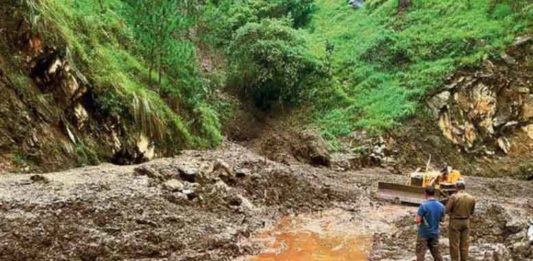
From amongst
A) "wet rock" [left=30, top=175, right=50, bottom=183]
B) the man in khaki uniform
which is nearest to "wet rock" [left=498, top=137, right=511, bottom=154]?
the man in khaki uniform

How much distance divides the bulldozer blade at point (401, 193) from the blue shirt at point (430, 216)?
28.0 ft

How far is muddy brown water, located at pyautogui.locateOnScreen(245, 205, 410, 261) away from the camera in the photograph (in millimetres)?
11836

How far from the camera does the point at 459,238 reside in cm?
980

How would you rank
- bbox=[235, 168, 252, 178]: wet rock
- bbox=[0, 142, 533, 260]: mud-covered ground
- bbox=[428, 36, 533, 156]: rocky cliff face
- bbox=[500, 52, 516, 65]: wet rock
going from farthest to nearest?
1. bbox=[500, 52, 516, 65]: wet rock
2. bbox=[428, 36, 533, 156]: rocky cliff face
3. bbox=[235, 168, 252, 178]: wet rock
4. bbox=[0, 142, 533, 260]: mud-covered ground

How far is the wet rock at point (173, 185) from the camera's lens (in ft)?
44.2

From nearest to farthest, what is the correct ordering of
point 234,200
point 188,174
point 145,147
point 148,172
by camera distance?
point 148,172 → point 234,200 → point 188,174 → point 145,147

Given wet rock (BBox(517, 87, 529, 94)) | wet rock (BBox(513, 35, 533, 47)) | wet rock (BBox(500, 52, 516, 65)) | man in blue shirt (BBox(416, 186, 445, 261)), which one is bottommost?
man in blue shirt (BBox(416, 186, 445, 261))

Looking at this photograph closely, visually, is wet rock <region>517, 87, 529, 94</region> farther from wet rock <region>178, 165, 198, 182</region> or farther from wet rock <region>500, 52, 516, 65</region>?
wet rock <region>178, 165, 198, 182</region>

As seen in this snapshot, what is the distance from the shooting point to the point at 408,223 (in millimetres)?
14914

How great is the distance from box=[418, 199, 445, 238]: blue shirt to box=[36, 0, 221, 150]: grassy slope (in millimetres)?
10770

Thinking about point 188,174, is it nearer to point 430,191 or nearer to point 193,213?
point 193,213

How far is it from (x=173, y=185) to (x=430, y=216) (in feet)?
22.2

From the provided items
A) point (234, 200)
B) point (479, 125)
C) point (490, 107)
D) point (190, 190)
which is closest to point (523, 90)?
point (490, 107)

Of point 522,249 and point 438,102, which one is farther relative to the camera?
point 438,102
